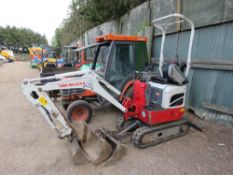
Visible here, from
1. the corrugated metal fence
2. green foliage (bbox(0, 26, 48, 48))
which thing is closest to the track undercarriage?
the corrugated metal fence

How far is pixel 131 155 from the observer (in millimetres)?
2605

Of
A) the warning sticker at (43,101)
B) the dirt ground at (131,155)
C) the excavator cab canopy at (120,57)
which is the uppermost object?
the excavator cab canopy at (120,57)

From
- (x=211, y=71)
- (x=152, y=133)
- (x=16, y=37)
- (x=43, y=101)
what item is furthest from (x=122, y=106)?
(x=16, y=37)

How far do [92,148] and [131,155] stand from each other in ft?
2.05

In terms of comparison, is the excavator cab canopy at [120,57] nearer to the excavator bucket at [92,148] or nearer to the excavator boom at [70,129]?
the excavator boom at [70,129]

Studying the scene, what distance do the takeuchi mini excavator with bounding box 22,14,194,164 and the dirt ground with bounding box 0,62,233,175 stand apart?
0.52 feet

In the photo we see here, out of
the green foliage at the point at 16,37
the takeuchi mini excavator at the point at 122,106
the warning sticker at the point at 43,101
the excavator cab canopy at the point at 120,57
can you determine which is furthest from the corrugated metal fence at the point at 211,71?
the green foliage at the point at 16,37

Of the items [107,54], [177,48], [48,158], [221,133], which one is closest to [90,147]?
[48,158]

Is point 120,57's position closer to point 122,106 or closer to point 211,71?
point 122,106

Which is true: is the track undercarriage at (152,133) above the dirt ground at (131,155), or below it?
above

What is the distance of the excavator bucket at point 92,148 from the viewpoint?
2371 millimetres

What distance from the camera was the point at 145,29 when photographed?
5562 millimetres

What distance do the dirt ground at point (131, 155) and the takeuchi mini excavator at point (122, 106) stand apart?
16 cm

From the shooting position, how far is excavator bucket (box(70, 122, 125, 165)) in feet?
7.78
